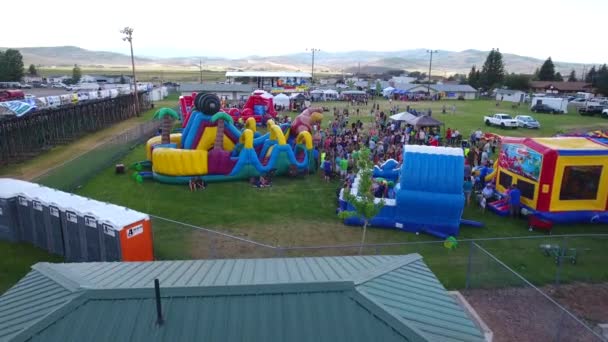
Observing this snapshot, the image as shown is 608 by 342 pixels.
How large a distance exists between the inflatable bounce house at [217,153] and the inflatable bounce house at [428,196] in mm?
6605

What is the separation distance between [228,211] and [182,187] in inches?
146

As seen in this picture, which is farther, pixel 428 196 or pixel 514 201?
pixel 514 201

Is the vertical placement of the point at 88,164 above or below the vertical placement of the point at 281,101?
below

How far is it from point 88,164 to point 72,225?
32.1ft

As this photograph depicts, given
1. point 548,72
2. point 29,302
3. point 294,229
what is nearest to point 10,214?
point 294,229

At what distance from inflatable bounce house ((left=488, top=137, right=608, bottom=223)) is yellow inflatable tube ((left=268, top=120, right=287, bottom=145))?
9.70 metres

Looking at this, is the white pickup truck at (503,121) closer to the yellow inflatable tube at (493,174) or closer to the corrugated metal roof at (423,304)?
the yellow inflatable tube at (493,174)

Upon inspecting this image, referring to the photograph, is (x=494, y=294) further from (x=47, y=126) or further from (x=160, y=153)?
(x=47, y=126)

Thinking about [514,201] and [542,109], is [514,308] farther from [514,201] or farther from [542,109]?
[542,109]

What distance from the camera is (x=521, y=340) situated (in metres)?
8.14

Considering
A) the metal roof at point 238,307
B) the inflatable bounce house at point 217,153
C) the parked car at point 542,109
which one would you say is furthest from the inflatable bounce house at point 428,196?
the parked car at point 542,109

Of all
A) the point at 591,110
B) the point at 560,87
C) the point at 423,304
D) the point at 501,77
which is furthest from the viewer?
the point at 501,77

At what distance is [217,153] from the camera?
1836 centimetres

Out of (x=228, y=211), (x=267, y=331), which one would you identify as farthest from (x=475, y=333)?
(x=228, y=211)
